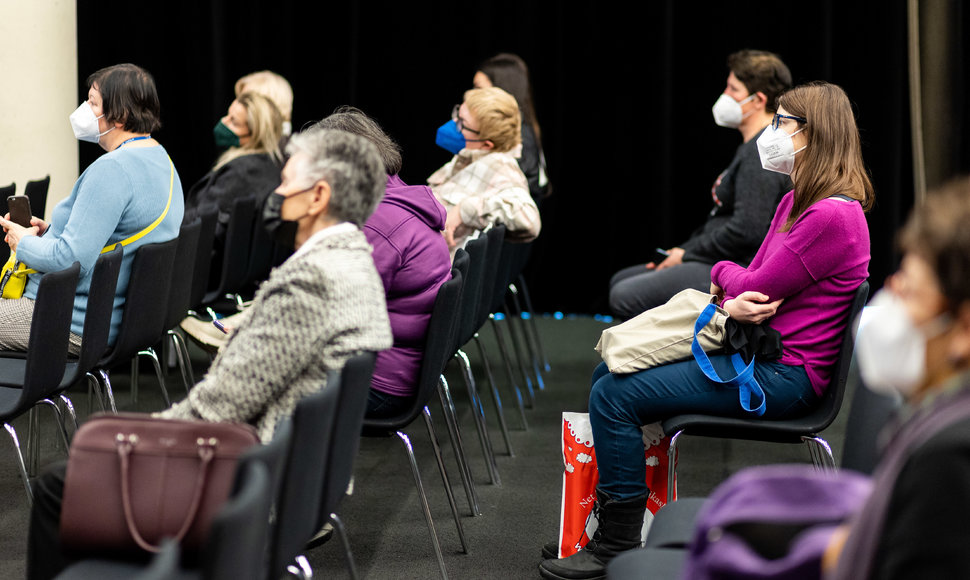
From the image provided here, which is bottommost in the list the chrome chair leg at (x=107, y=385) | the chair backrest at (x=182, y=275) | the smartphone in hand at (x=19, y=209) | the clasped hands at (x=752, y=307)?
the chrome chair leg at (x=107, y=385)

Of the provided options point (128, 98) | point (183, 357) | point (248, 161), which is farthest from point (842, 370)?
point (248, 161)

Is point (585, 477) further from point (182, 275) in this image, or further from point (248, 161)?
point (248, 161)

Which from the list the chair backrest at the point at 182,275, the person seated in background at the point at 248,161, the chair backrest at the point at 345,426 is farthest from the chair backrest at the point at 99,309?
the person seated in background at the point at 248,161

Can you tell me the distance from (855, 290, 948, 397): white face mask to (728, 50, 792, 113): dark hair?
2941mm

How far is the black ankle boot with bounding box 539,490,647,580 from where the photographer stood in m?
2.73

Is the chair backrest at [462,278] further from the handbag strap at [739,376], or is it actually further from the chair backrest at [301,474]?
the chair backrest at [301,474]

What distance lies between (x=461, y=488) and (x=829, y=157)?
1.68 meters

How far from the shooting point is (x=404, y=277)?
287 cm

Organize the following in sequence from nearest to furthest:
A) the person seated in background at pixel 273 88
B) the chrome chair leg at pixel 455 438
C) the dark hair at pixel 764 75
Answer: the chrome chair leg at pixel 455 438
the dark hair at pixel 764 75
the person seated in background at pixel 273 88

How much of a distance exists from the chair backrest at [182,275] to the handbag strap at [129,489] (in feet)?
6.18

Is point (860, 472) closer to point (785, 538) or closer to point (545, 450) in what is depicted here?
point (785, 538)

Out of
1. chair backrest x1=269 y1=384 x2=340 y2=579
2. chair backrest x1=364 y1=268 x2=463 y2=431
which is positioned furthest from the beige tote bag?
chair backrest x1=269 y1=384 x2=340 y2=579

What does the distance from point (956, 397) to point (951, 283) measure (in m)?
0.13

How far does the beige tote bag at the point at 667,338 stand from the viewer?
2721mm
